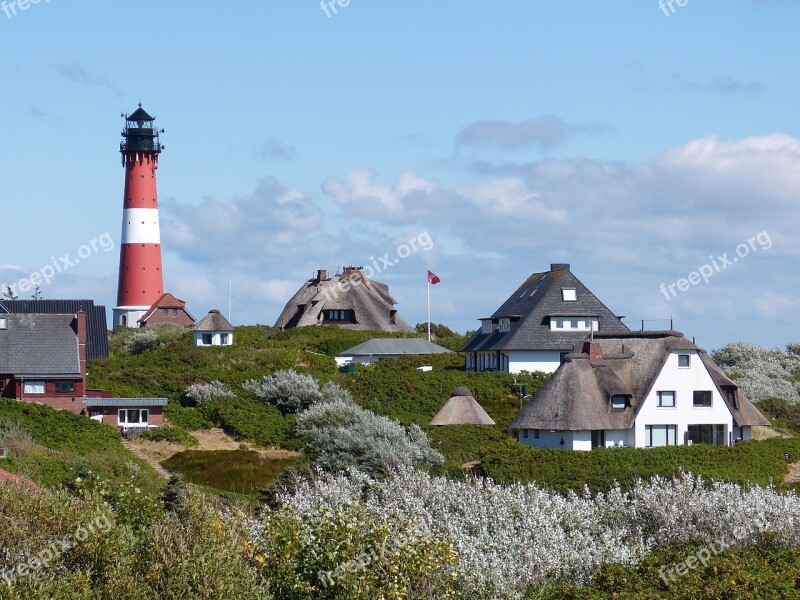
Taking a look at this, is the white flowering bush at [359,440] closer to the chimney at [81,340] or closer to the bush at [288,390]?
the bush at [288,390]

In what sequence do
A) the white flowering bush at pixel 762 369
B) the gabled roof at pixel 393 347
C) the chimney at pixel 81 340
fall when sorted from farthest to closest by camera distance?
the gabled roof at pixel 393 347, the white flowering bush at pixel 762 369, the chimney at pixel 81 340

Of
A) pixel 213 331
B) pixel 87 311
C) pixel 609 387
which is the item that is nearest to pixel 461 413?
pixel 609 387

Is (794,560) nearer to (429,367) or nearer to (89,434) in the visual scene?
(89,434)

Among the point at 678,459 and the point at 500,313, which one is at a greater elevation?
the point at 500,313

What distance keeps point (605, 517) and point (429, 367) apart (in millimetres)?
30958

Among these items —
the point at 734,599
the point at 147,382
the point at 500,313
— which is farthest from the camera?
the point at 500,313

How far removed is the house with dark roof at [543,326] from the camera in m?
62.1

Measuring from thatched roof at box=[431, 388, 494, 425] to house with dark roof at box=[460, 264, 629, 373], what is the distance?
390 inches

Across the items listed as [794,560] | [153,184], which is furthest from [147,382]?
[794,560]

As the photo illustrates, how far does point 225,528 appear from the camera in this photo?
85.3 ft

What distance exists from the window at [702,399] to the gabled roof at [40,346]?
82.9 feet

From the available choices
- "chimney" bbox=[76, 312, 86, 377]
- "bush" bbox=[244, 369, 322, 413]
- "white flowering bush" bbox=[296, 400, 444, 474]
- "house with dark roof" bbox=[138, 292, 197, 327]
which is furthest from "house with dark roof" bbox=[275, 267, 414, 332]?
"white flowering bush" bbox=[296, 400, 444, 474]

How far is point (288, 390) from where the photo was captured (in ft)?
183

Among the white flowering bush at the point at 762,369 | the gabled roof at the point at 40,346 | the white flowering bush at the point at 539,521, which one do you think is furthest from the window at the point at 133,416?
the white flowering bush at the point at 762,369
